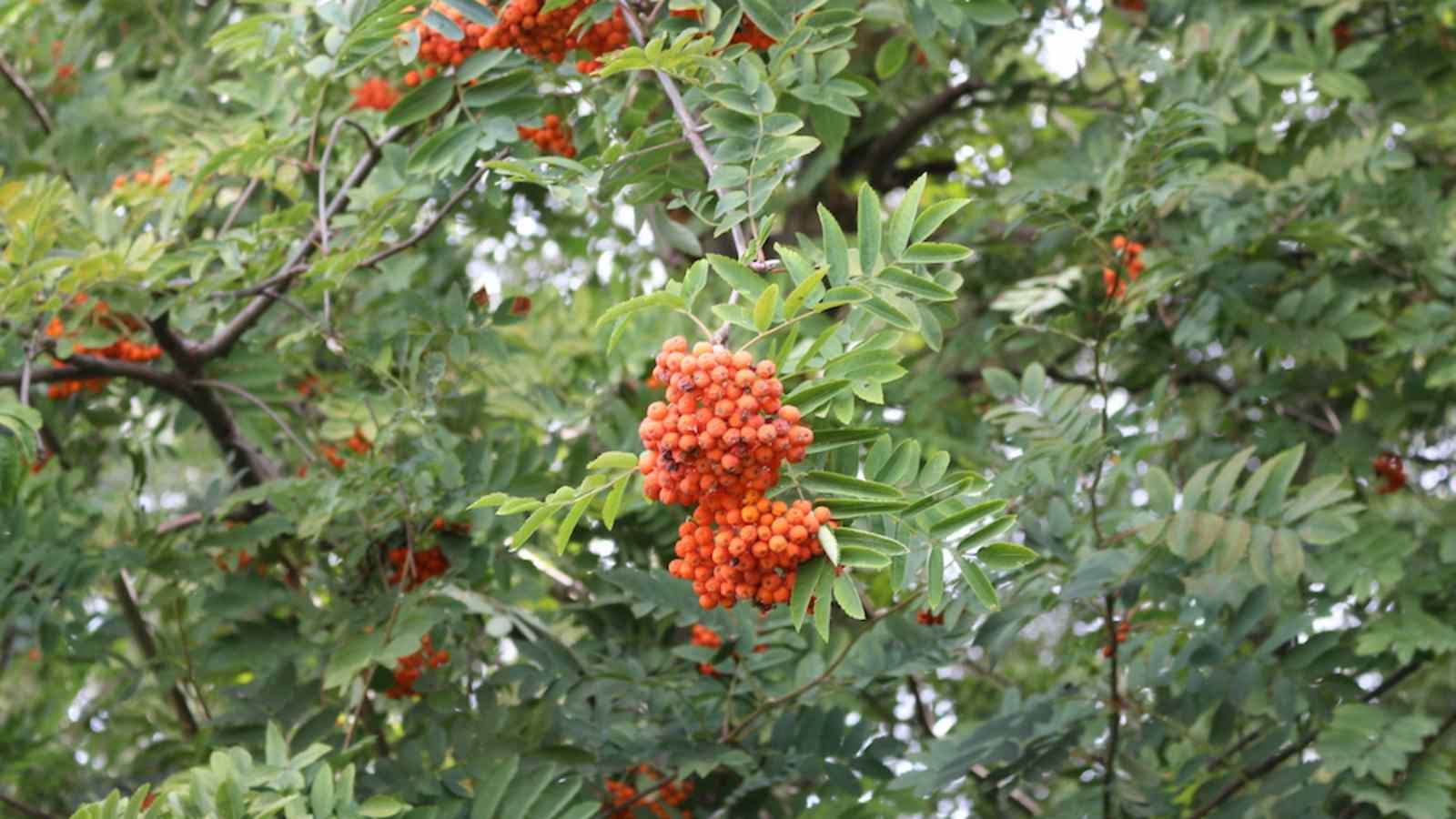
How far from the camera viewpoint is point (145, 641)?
151 inches

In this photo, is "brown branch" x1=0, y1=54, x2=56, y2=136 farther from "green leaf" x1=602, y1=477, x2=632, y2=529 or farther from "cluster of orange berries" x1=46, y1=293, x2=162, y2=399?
"green leaf" x1=602, y1=477, x2=632, y2=529

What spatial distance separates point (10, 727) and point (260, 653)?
4.09 feet

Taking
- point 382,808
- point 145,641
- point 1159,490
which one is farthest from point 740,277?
point 145,641

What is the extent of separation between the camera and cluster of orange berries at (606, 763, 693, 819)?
10.4ft

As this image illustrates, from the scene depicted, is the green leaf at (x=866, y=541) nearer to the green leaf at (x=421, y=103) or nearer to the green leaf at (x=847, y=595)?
the green leaf at (x=847, y=595)

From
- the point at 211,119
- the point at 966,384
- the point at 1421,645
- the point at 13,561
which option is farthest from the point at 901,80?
the point at 13,561

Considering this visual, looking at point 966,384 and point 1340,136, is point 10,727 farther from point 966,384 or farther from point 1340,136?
point 1340,136

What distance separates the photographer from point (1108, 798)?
317 centimetres

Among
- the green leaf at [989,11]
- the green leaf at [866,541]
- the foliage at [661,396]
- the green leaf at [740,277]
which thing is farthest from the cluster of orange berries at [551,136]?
the green leaf at [866,541]

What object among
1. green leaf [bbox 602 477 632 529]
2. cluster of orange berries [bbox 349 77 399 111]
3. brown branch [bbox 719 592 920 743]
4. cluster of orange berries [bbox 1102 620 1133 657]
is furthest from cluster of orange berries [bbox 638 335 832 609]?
cluster of orange berries [bbox 349 77 399 111]

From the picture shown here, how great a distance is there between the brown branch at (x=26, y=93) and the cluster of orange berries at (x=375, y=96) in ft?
3.05

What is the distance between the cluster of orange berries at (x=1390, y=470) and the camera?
4.12 m

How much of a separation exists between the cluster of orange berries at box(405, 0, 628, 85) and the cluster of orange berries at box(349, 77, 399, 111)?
121 cm

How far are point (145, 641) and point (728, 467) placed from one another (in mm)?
2487
